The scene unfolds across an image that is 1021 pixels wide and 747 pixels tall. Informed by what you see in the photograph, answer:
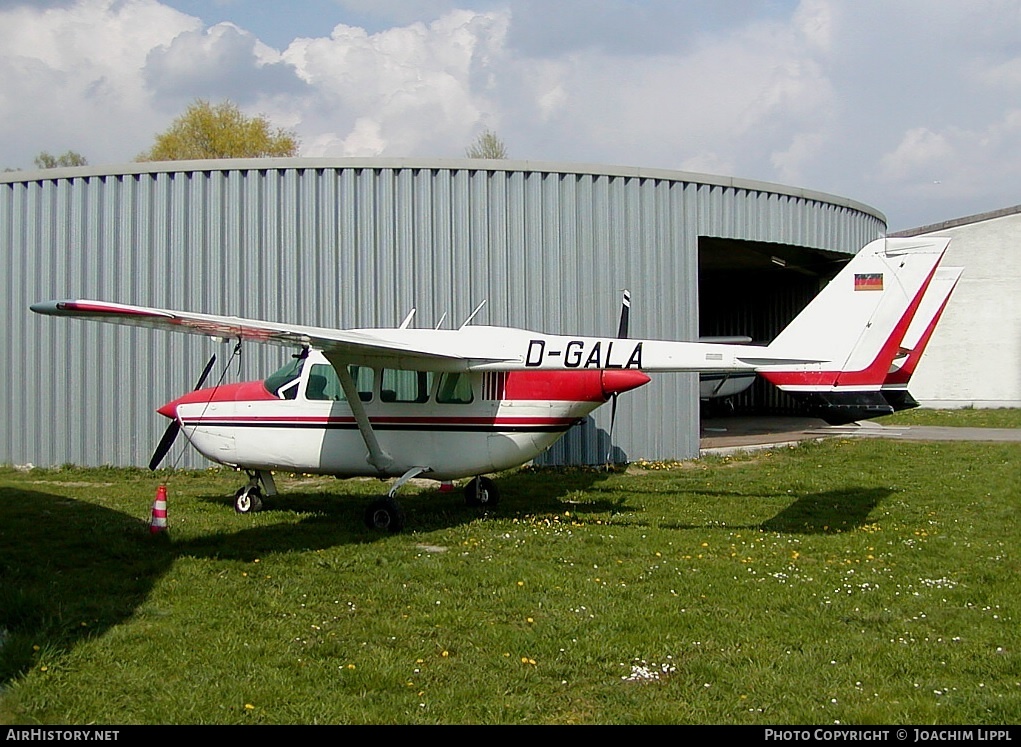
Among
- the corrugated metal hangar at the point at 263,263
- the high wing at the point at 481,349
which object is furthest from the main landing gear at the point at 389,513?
the corrugated metal hangar at the point at 263,263

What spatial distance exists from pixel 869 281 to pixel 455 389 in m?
4.70

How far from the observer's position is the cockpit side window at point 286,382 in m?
11.3

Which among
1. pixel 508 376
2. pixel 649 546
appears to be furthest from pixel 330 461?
pixel 649 546

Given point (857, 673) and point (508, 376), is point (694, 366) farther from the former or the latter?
point (857, 673)

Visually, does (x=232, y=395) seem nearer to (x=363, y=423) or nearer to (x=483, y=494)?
(x=363, y=423)

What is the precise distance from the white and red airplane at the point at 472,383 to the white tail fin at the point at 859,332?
1 centimetres

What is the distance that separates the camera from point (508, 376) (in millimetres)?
10875

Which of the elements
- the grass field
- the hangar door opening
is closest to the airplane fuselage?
the grass field

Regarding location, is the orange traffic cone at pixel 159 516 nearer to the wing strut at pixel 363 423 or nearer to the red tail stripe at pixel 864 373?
the wing strut at pixel 363 423

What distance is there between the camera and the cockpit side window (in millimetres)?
11266

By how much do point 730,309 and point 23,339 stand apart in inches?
912

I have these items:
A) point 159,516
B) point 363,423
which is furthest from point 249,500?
point 363,423

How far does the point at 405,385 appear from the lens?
433 inches
